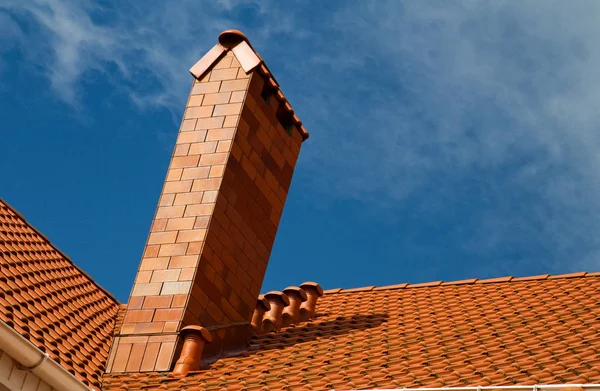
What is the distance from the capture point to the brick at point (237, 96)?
44.3 ft

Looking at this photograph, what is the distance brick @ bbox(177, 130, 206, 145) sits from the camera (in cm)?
1345

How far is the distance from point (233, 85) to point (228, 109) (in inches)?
15.6

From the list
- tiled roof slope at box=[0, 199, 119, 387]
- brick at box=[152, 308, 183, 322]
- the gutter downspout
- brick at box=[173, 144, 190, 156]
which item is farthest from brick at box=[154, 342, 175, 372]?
brick at box=[173, 144, 190, 156]

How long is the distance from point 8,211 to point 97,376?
4.09 meters

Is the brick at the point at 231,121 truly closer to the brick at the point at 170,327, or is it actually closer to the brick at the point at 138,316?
the brick at the point at 138,316

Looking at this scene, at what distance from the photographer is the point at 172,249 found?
12492 mm

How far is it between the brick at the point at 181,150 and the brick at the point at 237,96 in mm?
818

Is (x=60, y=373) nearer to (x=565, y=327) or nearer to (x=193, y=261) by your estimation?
(x=193, y=261)

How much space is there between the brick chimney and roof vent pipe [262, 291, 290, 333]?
37 centimetres

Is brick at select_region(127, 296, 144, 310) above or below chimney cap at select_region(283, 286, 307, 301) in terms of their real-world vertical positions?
below

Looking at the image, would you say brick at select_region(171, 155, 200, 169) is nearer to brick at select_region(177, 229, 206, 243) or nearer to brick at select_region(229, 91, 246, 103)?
brick at select_region(229, 91, 246, 103)

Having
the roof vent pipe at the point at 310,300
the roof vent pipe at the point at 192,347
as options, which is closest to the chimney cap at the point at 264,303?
the roof vent pipe at the point at 310,300

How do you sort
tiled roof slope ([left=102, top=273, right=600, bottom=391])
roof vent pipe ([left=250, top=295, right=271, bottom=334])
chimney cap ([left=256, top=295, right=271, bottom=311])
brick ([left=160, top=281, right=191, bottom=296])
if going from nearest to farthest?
tiled roof slope ([left=102, top=273, right=600, bottom=391])
brick ([left=160, top=281, right=191, bottom=296])
roof vent pipe ([left=250, top=295, right=271, bottom=334])
chimney cap ([left=256, top=295, right=271, bottom=311])

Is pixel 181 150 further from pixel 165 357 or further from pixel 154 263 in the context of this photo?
pixel 165 357
